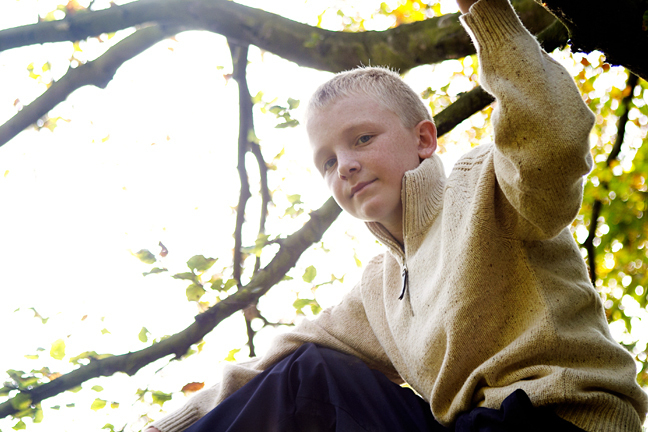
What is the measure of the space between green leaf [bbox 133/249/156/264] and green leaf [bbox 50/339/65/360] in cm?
63

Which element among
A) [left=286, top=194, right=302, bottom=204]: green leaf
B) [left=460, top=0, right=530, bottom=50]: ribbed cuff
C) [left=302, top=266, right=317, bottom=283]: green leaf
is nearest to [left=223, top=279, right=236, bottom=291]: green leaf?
[left=302, top=266, right=317, bottom=283]: green leaf

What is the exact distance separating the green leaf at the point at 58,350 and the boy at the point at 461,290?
1.19 m

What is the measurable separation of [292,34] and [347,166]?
96 centimetres

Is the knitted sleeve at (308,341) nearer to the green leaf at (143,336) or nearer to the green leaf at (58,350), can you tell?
the green leaf at (143,336)

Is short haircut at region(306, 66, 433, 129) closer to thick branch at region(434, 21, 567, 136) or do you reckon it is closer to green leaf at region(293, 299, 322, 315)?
thick branch at region(434, 21, 567, 136)

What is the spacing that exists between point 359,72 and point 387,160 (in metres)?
0.51

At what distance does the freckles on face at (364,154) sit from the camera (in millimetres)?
1727

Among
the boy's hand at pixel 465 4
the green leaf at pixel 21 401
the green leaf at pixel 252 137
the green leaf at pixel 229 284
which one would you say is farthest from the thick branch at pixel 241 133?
the boy's hand at pixel 465 4

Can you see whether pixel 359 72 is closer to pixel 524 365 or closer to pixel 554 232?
pixel 554 232

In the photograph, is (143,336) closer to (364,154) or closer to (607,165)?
(364,154)

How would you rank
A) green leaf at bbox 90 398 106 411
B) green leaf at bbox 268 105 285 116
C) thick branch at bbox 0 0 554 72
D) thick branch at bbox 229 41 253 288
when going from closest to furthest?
thick branch at bbox 0 0 554 72 → green leaf at bbox 268 105 285 116 → green leaf at bbox 90 398 106 411 → thick branch at bbox 229 41 253 288

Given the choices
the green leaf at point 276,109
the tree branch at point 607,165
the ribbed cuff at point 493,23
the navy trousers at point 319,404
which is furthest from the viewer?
the tree branch at point 607,165

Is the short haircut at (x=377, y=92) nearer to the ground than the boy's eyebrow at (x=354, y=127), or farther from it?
farther from it

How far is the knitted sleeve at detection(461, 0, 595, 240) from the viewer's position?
108 centimetres
